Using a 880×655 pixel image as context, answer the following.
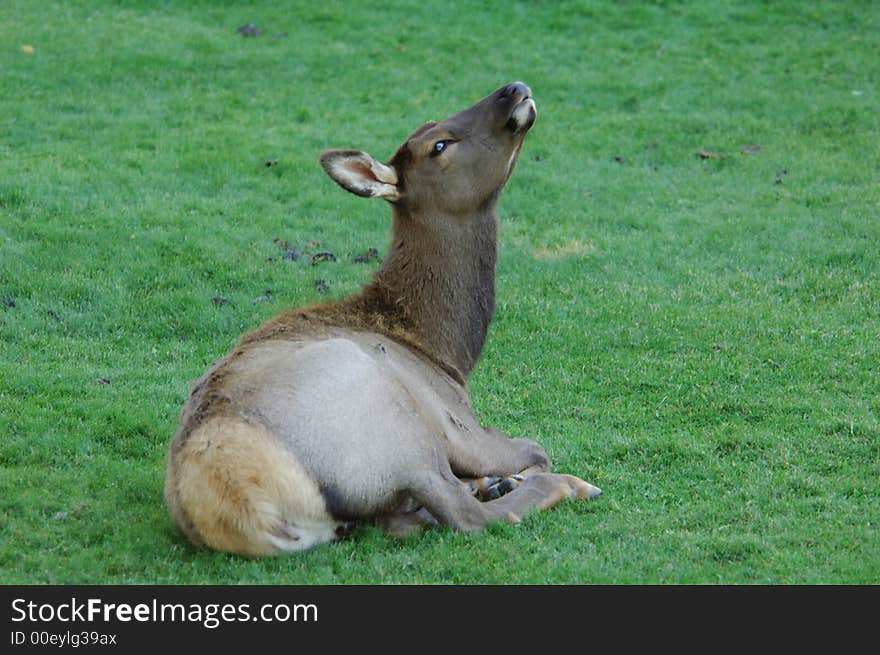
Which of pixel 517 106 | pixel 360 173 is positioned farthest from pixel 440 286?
pixel 517 106

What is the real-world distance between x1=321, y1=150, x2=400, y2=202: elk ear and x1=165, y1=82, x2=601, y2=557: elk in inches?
0.5

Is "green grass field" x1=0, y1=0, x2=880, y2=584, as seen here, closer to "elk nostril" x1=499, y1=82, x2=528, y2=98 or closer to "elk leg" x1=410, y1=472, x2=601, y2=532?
"elk leg" x1=410, y1=472, x2=601, y2=532

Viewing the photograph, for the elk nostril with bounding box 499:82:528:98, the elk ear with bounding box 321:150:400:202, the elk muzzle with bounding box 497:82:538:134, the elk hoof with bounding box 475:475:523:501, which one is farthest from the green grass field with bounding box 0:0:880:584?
the elk nostril with bounding box 499:82:528:98

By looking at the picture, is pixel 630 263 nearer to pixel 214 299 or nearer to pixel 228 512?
pixel 214 299

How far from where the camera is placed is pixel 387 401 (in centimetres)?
718

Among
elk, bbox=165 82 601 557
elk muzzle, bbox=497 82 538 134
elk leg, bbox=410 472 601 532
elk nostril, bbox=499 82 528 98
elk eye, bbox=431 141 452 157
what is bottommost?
elk leg, bbox=410 472 601 532

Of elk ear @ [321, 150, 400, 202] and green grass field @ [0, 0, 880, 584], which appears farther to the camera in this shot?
elk ear @ [321, 150, 400, 202]

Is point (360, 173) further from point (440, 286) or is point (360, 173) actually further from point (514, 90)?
point (514, 90)

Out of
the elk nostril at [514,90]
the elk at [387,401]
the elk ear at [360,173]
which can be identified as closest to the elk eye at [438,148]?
the elk at [387,401]

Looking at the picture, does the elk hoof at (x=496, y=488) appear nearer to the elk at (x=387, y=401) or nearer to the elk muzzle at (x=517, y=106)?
the elk at (x=387, y=401)

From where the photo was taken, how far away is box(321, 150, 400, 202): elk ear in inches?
325

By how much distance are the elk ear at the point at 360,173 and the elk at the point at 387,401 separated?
0.04 feet

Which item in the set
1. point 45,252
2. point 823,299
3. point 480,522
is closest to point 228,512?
point 480,522

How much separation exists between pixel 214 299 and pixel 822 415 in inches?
222
